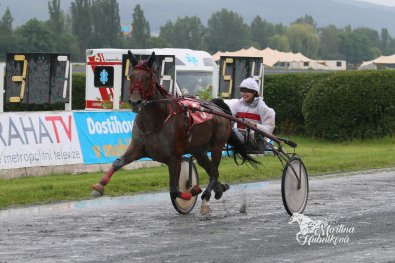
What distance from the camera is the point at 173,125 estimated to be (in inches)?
473

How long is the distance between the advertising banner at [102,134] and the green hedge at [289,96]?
11.1 m

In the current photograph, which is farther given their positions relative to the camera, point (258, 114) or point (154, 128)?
point (258, 114)

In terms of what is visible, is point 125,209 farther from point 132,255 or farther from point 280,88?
point 280,88

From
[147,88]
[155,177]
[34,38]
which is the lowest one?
[155,177]

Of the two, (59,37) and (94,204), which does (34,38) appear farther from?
(94,204)

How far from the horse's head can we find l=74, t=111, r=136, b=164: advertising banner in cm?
704

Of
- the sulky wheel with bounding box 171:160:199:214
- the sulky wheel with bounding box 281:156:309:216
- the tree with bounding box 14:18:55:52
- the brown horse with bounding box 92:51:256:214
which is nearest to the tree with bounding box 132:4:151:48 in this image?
the tree with bounding box 14:18:55:52

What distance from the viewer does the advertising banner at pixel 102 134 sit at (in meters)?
18.9

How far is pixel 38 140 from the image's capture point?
58.5ft

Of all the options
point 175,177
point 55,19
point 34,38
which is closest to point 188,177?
point 175,177

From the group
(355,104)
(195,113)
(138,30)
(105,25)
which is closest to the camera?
(195,113)

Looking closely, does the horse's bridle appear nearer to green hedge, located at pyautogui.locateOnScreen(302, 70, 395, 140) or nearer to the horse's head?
the horse's head

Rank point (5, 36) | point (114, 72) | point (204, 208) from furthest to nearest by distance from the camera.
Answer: point (5, 36) → point (114, 72) → point (204, 208)

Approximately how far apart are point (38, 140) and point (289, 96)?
13966mm
